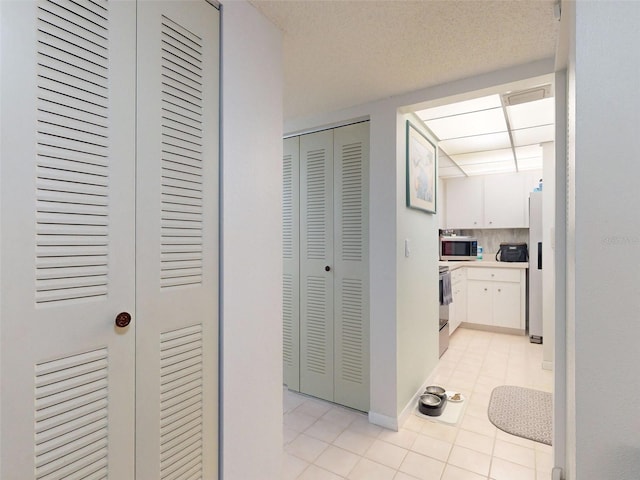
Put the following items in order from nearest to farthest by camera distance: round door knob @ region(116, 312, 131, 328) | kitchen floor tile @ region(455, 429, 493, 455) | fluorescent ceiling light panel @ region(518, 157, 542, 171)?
round door knob @ region(116, 312, 131, 328)
kitchen floor tile @ region(455, 429, 493, 455)
fluorescent ceiling light panel @ region(518, 157, 542, 171)

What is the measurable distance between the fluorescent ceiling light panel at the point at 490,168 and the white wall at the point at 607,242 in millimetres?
3982

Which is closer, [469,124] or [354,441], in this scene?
[354,441]

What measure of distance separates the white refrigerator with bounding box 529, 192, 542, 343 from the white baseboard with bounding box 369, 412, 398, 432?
8.64 feet

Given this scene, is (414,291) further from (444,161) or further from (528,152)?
(528,152)

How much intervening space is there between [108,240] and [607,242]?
4.09 ft

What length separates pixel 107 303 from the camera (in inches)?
38.0

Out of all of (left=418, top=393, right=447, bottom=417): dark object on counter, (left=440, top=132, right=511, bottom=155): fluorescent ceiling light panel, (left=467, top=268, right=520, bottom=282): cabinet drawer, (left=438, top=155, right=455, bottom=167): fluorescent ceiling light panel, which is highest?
(left=438, top=155, right=455, bottom=167): fluorescent ceiling light panel

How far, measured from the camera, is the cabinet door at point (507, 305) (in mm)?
4324

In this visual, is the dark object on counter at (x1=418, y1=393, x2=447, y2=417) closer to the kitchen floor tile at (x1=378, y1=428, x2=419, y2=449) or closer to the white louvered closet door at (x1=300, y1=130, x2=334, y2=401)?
the kitchen floor tile at (x1=378, y1=428, x2=419, y2=449)

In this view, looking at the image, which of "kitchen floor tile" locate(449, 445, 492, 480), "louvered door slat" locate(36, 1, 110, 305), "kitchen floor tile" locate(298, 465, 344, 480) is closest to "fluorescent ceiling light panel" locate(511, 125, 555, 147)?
"kitchen floor tile" locate(449, 445, 492, 480)

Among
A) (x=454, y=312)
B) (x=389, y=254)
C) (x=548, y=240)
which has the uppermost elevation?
(x=548, y=240)

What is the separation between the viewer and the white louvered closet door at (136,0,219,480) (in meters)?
1.06

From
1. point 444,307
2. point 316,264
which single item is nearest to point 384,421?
point 316,264

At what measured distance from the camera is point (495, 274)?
4.48 metres
